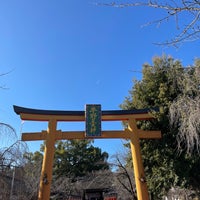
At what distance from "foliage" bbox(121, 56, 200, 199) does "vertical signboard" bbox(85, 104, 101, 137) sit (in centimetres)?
225

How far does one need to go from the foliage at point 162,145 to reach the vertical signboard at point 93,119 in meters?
2.25

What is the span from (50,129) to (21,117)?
137cm

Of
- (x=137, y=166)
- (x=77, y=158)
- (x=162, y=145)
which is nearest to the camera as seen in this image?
(x=137, y=166)

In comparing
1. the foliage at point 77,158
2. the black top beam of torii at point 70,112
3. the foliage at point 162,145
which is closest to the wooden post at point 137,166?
the black top beam of torii at point 70,112

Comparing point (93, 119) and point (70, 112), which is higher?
point (70, 112)

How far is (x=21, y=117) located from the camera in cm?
1123

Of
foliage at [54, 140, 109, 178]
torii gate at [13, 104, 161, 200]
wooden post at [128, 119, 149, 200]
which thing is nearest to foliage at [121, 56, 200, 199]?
torii gate at [13, 104, 161, 200]

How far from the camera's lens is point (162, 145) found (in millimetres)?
10969

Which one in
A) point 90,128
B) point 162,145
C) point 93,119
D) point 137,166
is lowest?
point 137,166

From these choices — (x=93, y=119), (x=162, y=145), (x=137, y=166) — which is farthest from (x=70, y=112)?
(x=162, y=145)

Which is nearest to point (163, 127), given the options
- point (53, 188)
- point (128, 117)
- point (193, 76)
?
point (128, 117)

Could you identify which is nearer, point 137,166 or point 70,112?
point 137,166

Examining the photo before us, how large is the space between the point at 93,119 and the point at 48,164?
2.60 m

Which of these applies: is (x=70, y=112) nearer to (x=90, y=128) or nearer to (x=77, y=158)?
(x=90, y=128)
